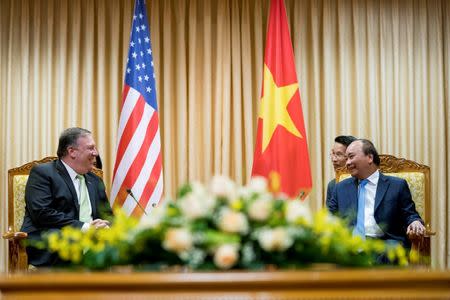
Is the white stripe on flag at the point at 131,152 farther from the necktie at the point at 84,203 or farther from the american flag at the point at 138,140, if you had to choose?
the necktie at the point at 84,203

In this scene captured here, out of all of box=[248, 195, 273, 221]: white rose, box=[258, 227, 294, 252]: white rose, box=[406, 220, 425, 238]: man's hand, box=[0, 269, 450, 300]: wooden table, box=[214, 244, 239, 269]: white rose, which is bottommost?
box=[406, 220, 425, 238]: man's hand

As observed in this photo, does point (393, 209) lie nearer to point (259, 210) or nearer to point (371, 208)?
point (371, 208)

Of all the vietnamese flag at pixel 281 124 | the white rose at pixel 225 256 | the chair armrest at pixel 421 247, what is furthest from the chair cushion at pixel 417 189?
the white rose at pixel 225 256

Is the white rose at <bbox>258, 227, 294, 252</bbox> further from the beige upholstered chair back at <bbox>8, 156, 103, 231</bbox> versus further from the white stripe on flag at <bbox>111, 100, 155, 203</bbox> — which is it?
the beige upholstered chair back at <bbox>8, 156, 103, 231</bbox>

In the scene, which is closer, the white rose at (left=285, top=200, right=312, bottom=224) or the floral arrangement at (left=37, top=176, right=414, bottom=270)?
the floral arrangement at (left=37, top=176, right=414, bottom=270)

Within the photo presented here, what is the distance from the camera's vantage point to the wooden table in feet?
5.95

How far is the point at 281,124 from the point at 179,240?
352 cm

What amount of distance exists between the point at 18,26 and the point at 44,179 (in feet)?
8.66

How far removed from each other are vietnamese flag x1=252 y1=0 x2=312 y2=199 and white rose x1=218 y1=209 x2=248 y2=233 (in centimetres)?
313

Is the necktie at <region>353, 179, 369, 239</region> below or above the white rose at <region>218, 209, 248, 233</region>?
below

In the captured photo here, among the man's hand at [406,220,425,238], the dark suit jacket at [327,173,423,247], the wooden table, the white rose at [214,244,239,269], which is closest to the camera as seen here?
the wooden table

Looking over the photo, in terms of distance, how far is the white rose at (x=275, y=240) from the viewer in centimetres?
201

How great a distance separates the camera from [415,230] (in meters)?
4.41

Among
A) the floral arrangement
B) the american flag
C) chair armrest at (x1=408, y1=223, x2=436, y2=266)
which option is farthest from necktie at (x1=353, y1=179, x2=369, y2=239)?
the floral arrangement
